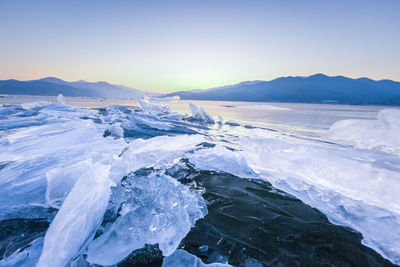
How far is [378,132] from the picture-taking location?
9.01 feet

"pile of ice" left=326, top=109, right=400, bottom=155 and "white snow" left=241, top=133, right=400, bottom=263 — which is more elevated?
"pile of ice" left=326, top=109, right=400, bottom=155

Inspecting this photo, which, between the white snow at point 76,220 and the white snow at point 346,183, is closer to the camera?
the white snow at point 76,220

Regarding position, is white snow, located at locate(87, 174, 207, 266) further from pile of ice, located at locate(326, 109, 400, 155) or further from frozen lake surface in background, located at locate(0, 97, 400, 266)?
pile of ice, located at locate(326, 109, 400, 155)

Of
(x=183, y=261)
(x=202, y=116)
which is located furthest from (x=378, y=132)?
(x=202, y=116)

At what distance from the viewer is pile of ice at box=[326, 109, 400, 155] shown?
263 centimetres

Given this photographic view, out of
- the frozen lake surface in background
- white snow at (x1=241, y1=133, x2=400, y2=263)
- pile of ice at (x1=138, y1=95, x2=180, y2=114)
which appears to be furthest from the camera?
pile of ice at (x1=138, y1=95, x2=180, y2=114)

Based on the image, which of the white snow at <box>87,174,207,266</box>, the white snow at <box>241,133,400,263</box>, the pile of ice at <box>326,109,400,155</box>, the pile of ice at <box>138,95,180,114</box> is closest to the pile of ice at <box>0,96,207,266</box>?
the white snow at <box>87,174,207,266</box>

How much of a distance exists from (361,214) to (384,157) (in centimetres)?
119

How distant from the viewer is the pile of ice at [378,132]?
2.63 metres

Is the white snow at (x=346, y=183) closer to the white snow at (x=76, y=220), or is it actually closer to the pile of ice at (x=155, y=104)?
the white snow at (x=76, y=220)

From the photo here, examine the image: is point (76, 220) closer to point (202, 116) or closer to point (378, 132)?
point (378, 132)

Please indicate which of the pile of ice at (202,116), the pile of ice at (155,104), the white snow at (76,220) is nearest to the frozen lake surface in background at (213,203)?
the white snow at (76,220)

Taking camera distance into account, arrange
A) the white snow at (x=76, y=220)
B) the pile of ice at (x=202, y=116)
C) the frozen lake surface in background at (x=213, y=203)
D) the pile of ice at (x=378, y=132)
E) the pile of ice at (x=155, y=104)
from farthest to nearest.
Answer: the pile of ice at (x=155, y=104), the pile of ice at (x=202, y=116), the pile of ice at (x=378, y=132), the frozen lake surface in background at (x=213, y=203), the white snow at (x=76, y=220)

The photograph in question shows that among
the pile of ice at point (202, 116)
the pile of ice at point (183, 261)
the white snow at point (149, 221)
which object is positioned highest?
the white snow at point (149, 221)
